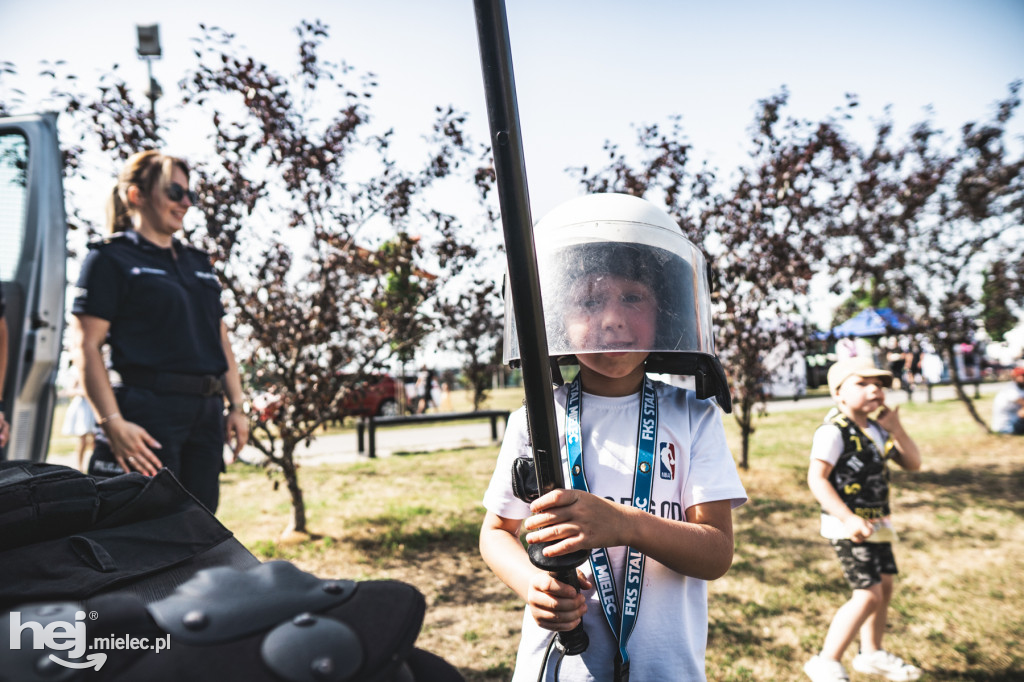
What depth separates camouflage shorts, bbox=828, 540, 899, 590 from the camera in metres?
3.17

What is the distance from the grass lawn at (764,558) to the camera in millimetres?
3455

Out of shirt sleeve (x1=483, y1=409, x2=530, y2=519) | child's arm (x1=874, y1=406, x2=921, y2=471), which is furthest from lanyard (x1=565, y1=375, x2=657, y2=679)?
child's arm (x1=874, y1=406, x2=921, y2=471)

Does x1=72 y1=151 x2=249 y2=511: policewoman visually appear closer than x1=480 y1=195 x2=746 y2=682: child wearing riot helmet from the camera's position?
No

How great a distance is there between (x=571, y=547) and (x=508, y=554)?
51 centimetres

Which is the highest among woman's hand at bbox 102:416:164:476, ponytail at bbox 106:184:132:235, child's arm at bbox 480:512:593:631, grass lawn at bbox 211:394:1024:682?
ponytail at bbox 106:184:132:235

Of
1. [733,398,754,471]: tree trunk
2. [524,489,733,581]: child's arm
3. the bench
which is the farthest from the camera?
the bench

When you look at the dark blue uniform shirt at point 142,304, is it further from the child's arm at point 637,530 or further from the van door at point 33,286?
the child's arm at point 637,530

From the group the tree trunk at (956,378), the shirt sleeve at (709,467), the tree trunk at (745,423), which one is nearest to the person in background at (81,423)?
the tree trunk at (745,423)

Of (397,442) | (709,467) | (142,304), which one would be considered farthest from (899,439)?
(397,442)

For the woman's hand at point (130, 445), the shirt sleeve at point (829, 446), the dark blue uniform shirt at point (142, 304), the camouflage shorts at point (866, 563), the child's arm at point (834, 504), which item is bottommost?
the camouflage shorts at point (866, 563)

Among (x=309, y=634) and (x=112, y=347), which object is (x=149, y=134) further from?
(x=309, y=634)

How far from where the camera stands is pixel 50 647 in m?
0.68

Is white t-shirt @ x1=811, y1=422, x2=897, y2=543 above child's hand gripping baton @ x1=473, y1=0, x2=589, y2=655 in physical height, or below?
below

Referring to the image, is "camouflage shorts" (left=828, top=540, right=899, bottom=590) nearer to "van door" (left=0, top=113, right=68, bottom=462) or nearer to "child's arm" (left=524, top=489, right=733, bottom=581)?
"child's arm" (left=524, top=489, right=733, bottom=581)
